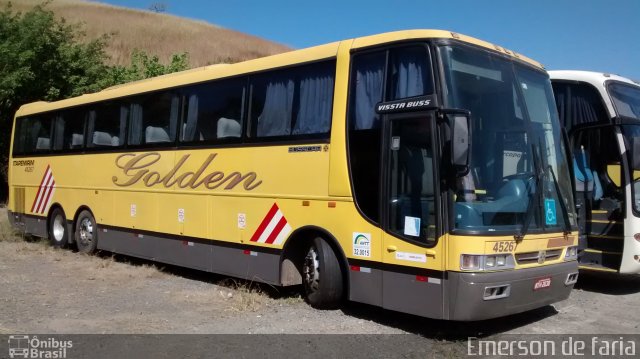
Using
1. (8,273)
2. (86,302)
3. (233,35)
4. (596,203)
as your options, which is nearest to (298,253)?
(86,302)

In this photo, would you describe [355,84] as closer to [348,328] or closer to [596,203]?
[348,328]

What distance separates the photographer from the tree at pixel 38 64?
19.7 m

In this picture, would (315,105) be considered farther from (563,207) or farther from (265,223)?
(563,207)

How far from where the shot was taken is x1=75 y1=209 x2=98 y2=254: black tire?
11805mm

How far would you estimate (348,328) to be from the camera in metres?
6.44

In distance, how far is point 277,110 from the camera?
7.78 m

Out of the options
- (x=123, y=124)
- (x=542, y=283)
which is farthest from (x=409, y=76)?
(x=123, y=124)

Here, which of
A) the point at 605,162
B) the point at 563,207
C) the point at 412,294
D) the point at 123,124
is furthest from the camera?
the point at 123,124

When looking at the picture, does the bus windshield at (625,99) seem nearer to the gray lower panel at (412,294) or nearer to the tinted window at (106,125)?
the gray lower panel at (412,294)

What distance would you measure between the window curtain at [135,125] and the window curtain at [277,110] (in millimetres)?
3507

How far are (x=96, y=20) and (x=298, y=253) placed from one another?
50.2 metres

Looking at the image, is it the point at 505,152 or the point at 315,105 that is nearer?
the point at 505,152
